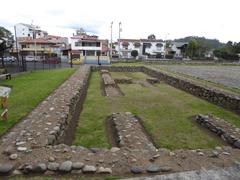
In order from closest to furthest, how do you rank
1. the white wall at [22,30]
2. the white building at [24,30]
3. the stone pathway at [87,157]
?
the stone pathway at [87,157] < the white building at [24,30] < the white wall at [22,30]

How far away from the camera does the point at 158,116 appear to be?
25.9 feet

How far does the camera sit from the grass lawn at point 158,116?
5762 millimetres

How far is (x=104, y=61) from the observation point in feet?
125

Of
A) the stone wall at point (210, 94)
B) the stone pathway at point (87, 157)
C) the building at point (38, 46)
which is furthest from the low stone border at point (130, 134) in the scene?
the building at point (38, 46)

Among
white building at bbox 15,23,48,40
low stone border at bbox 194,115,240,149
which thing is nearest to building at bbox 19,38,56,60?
white building at bbox 15,23,48,40

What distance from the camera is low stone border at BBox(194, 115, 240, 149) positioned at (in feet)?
18.3

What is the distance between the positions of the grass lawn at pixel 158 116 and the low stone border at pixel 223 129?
266mm

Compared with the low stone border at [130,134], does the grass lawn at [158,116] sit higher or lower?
lower

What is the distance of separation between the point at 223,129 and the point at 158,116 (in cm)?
239

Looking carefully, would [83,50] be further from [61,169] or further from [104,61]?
[61,169]

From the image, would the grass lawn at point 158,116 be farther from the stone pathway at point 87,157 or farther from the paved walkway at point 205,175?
the paved walkway at point 205,175

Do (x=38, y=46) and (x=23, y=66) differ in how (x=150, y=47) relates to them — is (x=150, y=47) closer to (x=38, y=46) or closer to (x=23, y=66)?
(x=38, y=46)

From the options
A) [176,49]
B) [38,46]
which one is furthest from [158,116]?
[176,49]

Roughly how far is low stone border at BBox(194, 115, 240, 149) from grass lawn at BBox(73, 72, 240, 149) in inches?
10.5
